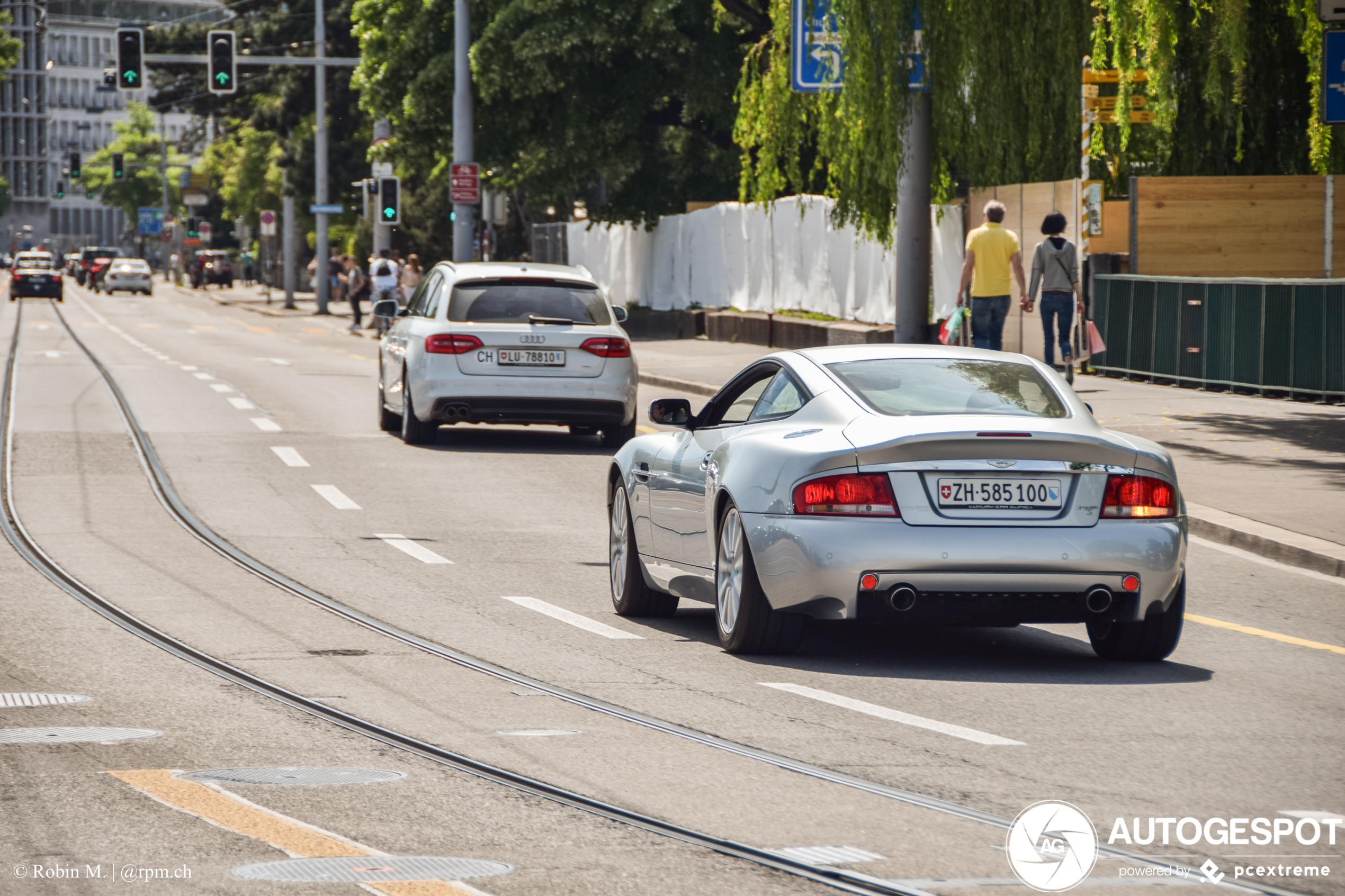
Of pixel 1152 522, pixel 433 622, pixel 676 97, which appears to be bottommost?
pixel 433 622

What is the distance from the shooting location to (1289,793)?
5.89m

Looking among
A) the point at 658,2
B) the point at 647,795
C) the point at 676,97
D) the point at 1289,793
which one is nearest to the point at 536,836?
the point at 647,795

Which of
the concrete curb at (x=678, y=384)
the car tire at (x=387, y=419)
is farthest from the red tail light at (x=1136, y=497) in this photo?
the concrete curb at (x=678, y=384)

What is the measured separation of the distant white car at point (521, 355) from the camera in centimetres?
1823

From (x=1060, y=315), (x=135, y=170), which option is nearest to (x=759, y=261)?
(x=1060, y=315)

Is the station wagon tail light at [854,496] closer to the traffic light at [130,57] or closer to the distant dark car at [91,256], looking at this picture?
the traffic light at [130,57]

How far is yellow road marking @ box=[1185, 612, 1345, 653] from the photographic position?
9008 millimetres

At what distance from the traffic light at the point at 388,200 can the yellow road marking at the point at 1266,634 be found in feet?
126

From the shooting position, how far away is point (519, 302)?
18453mm

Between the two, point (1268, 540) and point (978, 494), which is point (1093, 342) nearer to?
point (1268, 540)

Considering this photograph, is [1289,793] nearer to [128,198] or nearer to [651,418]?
[651,418]

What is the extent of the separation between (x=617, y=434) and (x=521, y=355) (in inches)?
51.2

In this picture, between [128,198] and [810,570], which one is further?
[128,198]

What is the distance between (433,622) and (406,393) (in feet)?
31.8
